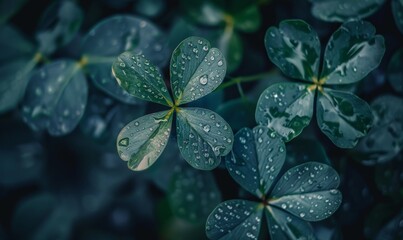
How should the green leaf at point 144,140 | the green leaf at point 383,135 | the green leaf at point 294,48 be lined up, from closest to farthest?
the green leaf at point 144,140, the green leaf at point 294,48, the green leaf at point 383,135

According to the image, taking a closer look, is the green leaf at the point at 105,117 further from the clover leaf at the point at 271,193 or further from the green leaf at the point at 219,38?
the clover leaf at the point at 271,193

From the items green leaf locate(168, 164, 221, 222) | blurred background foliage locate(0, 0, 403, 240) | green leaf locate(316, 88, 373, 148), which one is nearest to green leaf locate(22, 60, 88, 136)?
blurred background foliage locate(0, 0, 403, 240)

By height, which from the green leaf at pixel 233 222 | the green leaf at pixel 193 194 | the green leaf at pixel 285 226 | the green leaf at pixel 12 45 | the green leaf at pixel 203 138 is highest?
the green leaf at pixel 203 138

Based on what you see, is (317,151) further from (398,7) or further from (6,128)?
(6,128)

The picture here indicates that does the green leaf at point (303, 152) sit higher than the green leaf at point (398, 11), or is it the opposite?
the green leaf at point (398, 11)

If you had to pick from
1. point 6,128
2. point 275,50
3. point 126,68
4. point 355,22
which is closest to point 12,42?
point 6,128

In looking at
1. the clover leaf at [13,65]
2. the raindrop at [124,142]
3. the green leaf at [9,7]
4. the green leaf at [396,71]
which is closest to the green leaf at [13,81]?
the clover leaf at [13,65]

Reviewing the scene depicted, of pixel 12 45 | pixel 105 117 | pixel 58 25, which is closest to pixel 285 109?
pixel 105 117
